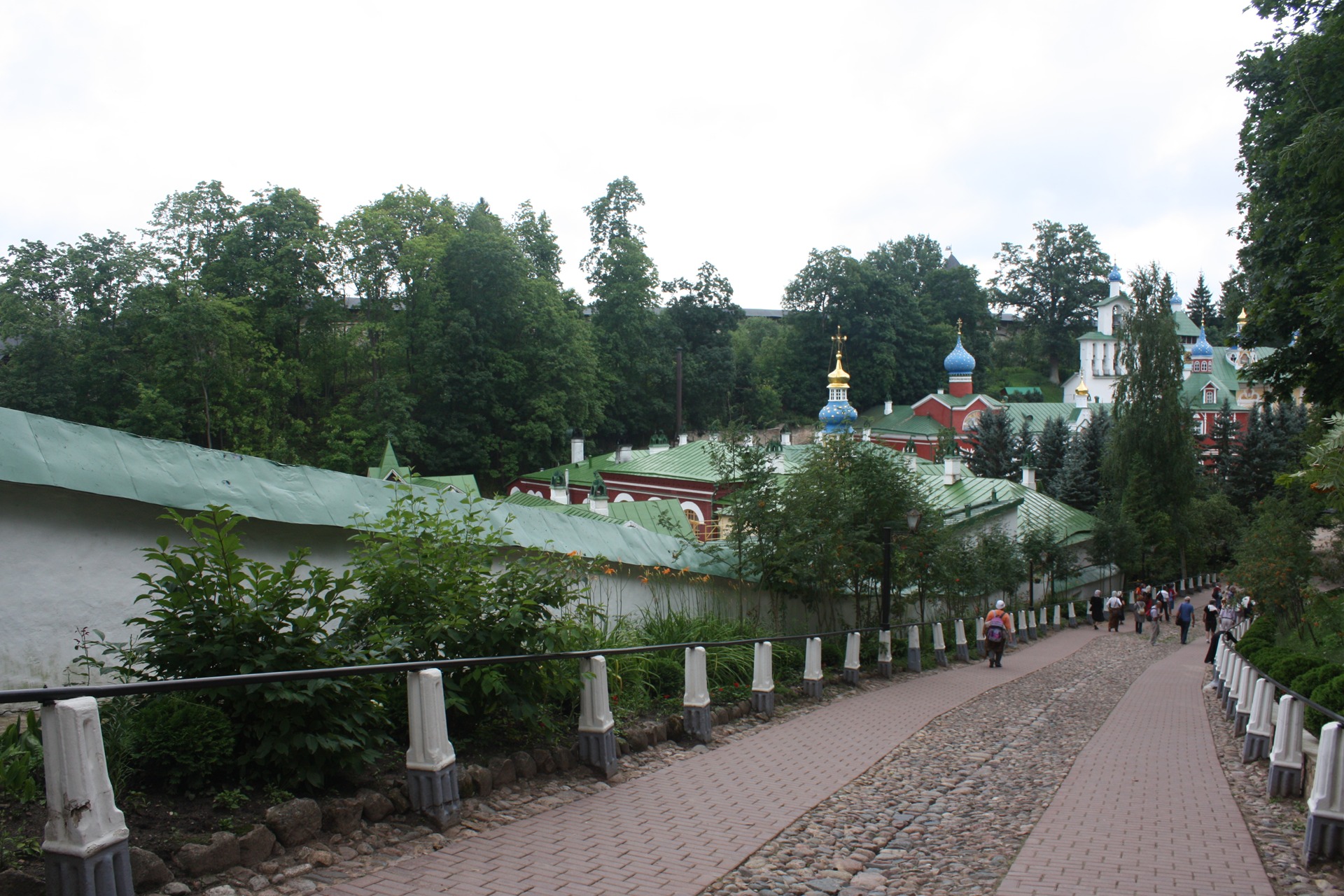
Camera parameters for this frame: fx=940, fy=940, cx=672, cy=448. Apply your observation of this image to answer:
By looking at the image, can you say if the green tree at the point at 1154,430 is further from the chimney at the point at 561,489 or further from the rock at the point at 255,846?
the rock at the point at 255,846

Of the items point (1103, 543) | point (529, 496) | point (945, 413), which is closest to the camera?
point (529, 496)

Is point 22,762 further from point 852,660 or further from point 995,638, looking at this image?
point 995,638

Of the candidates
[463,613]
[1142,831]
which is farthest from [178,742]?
[1142,831]

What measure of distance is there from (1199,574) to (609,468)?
2909 centimetres

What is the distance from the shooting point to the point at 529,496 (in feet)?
99.5

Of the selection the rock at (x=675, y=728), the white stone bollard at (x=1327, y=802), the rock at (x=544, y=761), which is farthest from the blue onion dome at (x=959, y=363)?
the rock at (x=544, y=761)

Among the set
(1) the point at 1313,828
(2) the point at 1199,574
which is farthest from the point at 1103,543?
(1) the point at 1313,828

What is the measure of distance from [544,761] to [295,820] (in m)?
2.01

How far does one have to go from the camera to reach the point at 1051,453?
181 feet

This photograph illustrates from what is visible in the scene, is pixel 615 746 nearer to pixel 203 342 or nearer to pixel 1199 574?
pixel 203 342

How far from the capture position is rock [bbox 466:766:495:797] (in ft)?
17.4

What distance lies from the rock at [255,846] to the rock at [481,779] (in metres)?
1.40

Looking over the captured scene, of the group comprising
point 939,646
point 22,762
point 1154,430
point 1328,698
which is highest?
point 1154,430

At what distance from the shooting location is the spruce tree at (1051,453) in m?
54.6
